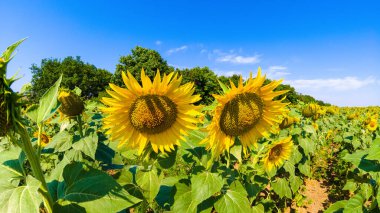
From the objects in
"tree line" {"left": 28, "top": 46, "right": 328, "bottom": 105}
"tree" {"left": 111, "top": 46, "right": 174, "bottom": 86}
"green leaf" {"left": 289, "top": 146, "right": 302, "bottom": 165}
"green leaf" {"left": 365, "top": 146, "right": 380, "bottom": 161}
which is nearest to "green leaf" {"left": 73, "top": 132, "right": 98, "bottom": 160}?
"green leaf" {"left": 365, "top": 146, "right": 380, "bottom": 161}

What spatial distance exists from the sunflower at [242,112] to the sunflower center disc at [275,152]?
1.17 m

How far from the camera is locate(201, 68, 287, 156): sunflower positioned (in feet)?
6.18

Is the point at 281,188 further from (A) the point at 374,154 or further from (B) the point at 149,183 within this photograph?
(B) the point at 149,183

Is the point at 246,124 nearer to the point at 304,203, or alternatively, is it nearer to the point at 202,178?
the point at 202,178

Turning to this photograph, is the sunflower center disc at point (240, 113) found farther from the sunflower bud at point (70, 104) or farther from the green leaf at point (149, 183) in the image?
the sunflower bud at point (70, 104)

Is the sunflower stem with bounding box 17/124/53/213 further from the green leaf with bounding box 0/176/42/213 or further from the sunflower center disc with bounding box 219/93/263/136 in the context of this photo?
the sunflower center disc with bounding box 219/93/263/136

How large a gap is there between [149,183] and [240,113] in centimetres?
74

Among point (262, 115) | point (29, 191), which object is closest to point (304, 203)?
point (262, 115)

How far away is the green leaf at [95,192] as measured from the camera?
1.42 metres

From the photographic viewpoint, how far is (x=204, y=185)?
178 centimetres

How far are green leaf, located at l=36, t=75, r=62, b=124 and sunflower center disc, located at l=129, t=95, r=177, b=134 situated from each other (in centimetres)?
48

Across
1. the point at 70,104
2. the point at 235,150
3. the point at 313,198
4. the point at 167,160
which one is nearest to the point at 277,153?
the point at 235,150

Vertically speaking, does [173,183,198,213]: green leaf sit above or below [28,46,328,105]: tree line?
below

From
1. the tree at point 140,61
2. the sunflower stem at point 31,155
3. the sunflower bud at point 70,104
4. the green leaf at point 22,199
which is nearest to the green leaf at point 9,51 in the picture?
the sunflower stem at point 31,155
